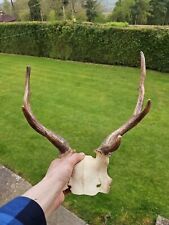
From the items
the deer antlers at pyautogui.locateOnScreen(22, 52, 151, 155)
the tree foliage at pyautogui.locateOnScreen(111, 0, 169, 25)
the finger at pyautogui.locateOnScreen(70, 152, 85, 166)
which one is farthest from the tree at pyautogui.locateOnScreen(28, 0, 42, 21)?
the finger at pyautogui.locateOnScreen(70, 152, 85, 166)

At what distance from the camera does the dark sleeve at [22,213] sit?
131cm

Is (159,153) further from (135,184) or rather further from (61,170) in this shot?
(61,170)

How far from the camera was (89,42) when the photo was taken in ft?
58.7

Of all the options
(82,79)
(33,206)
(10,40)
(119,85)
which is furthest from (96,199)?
(10,40)

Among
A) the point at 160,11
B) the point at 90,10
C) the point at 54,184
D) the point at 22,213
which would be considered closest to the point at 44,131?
the point at 54,184

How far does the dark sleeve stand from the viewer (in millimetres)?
1313

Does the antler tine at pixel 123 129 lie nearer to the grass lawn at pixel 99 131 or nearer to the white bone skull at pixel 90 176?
the white bone skull at pixel 90 176

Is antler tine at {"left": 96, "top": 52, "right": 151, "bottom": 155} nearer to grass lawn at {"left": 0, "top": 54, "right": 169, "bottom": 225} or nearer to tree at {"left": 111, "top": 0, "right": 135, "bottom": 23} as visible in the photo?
grass lawn at {"left": 0, "top": 54, "right": 169, "bottom": 225}

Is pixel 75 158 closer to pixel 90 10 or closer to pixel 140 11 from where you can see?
pixel 90 10

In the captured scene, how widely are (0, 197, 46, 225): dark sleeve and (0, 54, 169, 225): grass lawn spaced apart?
397 centimetres

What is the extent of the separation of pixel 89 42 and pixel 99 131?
31.7 ft

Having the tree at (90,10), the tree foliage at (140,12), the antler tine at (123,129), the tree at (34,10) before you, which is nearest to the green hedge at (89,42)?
the antler tine at (123,129)

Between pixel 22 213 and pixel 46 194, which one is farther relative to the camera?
pixel 46 194

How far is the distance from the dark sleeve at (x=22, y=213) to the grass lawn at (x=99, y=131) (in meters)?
3.97
